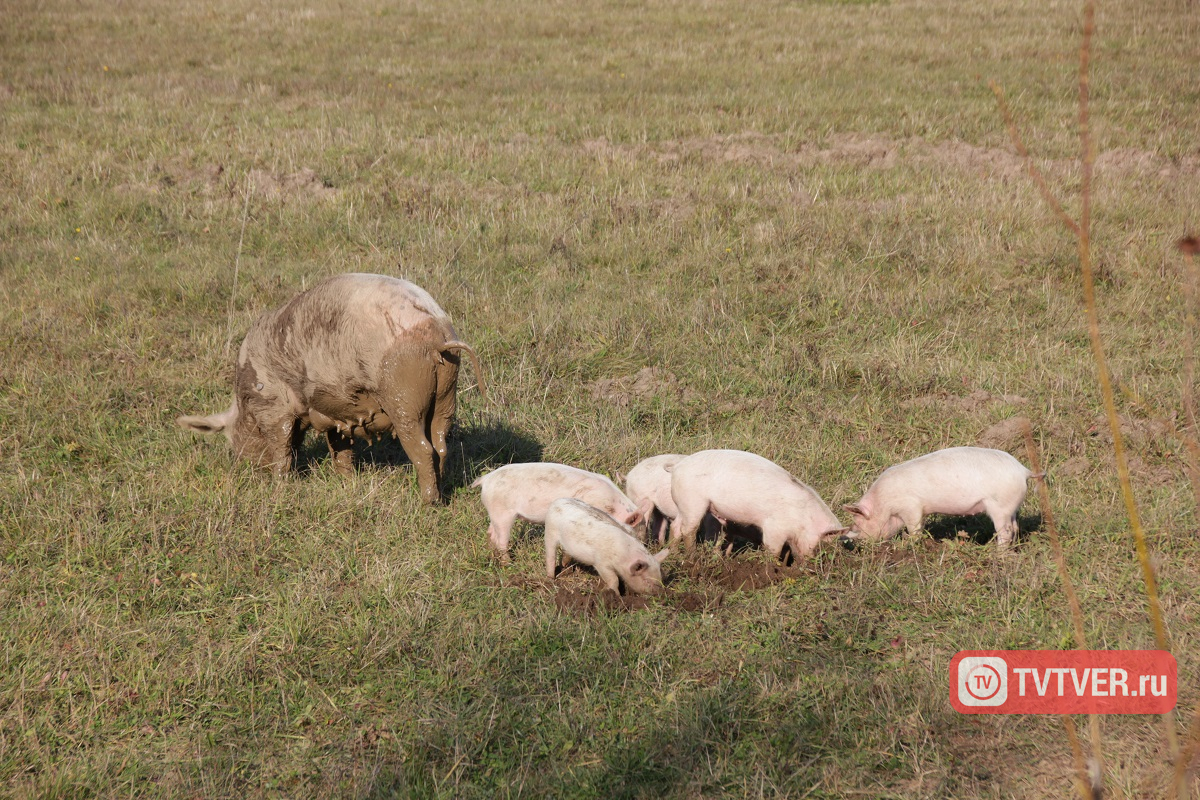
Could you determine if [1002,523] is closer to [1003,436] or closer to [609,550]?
[1003,436]

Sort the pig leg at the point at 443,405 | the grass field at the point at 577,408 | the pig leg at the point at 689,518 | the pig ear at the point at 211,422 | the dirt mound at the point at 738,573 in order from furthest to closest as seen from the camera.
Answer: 1. the pig ear at the point at 211,422
2. the pig leg at the point at 443,405
3. the pig leg at the point at 689,518
4. the dirt mound at the point at 738,573
5. the grass field at the point at 577,408

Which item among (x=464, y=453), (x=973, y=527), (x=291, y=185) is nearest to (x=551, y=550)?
(x=464, y=453)

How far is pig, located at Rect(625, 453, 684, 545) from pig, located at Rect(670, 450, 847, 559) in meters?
0.19

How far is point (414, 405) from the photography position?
18.2 ft

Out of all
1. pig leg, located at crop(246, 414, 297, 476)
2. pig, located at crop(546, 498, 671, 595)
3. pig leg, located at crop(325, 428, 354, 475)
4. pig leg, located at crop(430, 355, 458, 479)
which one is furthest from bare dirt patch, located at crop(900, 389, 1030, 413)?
pig leg, located at crop(246, 414, 297, 476)

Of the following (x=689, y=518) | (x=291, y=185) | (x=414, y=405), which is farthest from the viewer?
(x=291, y=185)

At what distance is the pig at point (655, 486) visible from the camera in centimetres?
555

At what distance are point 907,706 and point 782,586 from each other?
3.16 ft

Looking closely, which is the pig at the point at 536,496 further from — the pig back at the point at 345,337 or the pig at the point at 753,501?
the pig back at the point at 345,337

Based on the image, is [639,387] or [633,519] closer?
[633,519]

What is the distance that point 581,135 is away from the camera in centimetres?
1323

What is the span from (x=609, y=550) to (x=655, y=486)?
941mm

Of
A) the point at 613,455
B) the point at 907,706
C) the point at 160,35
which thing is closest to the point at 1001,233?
the point at 613,455

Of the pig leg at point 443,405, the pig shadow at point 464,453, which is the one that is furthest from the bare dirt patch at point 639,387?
the pig leg at point 443,405
